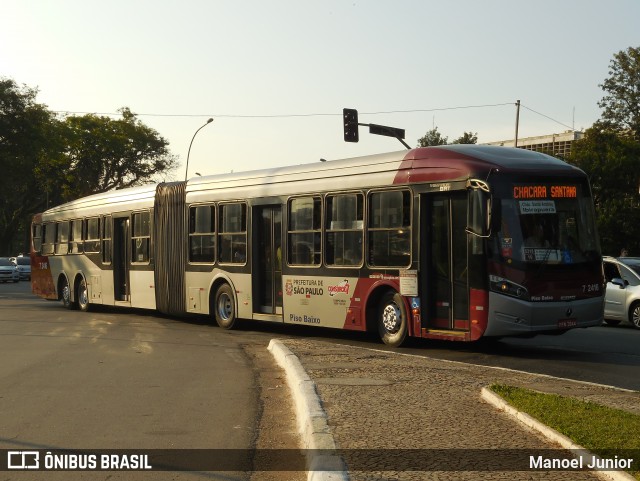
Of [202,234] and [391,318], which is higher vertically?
[202,234]

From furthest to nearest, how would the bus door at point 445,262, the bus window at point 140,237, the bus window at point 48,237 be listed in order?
the bus window at point 48,237 < the bus window at point 140,237 < the bus door at point 445,262

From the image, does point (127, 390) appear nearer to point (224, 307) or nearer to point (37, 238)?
point (224, 307)

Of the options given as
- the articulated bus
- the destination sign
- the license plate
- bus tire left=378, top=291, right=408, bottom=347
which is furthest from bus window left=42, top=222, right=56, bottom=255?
the license plate

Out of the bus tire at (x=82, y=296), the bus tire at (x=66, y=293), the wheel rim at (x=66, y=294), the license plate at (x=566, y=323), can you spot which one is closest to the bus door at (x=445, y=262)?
the license plate at (x=566, y=323)

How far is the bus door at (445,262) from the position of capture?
13250 millimetres

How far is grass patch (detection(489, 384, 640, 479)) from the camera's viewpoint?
6.25m

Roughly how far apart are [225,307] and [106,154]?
55.2 metres

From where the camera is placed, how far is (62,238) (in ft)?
90.8

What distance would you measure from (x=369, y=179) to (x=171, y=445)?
27.4 feet

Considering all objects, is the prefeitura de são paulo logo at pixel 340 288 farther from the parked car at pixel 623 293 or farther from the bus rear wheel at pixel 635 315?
the bus rear wheel at pixel 635 315

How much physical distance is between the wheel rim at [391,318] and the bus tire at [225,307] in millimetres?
4796

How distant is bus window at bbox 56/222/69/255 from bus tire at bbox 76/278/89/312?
1405 millimetres

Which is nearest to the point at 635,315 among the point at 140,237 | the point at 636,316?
the point at 636,316

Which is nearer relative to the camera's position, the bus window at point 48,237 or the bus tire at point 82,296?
the bus tire at point 82,296
